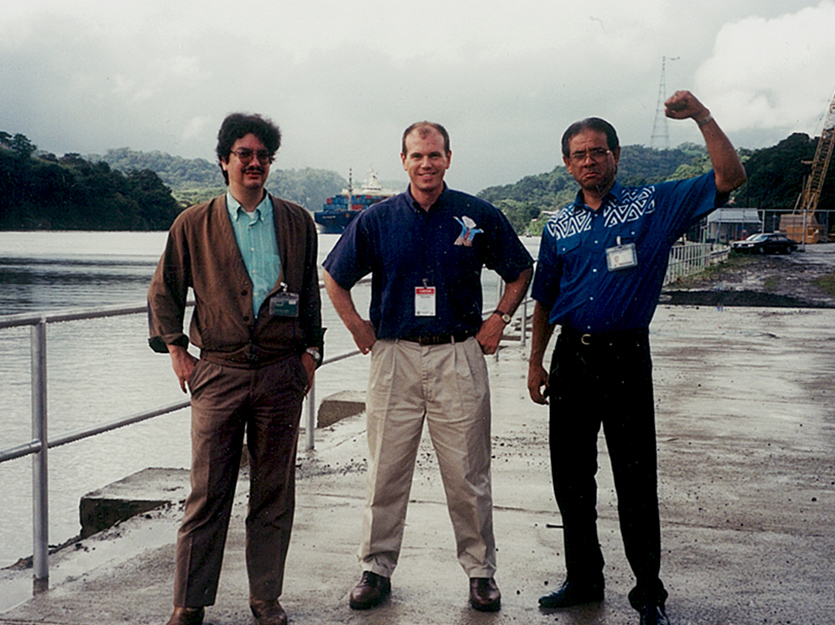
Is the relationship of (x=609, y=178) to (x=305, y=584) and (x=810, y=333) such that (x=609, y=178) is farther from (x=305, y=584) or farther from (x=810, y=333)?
(x=810, y=333)

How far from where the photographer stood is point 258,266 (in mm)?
3160

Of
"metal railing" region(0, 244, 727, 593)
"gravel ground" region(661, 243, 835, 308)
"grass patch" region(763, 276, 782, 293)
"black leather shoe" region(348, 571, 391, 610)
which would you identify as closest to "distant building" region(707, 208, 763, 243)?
"gravel ground" region(661, 243, 835, 308)

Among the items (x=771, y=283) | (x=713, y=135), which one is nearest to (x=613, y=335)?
(x=713, y=135)

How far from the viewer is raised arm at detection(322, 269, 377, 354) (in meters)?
3.46

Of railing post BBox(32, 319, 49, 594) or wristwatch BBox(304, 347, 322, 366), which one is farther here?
railing post BBox(32, 319, 49, 594)

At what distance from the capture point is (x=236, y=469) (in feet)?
10.5

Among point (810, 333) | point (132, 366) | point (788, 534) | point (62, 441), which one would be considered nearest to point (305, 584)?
point (62, 441)

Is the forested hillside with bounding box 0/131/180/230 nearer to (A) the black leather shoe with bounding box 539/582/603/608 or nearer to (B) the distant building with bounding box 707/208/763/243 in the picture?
(B) the distant building with bounding box 707/208/763/243

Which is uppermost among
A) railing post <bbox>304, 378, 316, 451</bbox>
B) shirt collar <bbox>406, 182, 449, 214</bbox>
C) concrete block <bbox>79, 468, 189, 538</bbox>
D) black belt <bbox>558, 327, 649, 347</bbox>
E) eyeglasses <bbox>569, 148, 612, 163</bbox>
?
eyeglasses <bbox>569, 148, 612, 163</bbox>

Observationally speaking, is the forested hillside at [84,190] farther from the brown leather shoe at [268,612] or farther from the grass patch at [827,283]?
the brown leather shoe at [268,612]

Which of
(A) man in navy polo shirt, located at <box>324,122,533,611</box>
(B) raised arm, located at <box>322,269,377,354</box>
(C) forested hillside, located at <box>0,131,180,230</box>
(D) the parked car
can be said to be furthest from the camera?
(C) forested hillside, located at <box>0,131,180,230</box>

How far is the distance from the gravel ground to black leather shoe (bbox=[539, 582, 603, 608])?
17044mm

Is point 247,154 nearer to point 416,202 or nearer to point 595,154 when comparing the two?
point 416,202

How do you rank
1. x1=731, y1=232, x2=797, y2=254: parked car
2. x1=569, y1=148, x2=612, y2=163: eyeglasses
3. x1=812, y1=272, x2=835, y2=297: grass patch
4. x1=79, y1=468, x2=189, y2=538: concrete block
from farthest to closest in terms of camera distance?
x1=731, y1=232, x2=797, y2=254: parked car < x1=812, y1=272, x2=835, y2=297: grass patch < x1=79, y1=468, x2=189, y2=538: concrete block < x1=569, y1=148, x2=612, y2=163: eyeglasses
